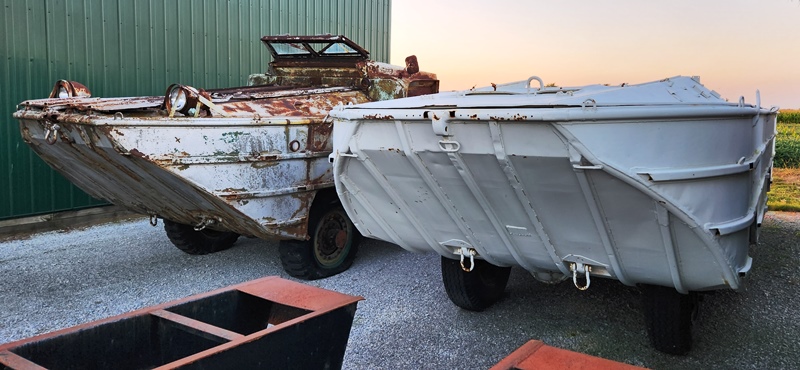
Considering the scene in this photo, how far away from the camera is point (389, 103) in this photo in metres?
3.36

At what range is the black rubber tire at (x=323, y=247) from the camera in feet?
16.6

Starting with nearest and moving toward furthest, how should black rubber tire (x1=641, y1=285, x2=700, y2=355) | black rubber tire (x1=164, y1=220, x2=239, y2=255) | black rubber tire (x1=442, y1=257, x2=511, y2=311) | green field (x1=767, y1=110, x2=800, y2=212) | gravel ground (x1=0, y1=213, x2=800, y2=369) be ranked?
black rubber tire (x1=641, y1=285, x2=700, y2=355)
gravel ground (x1=0, y1=213, x2=800, y2=369)
black rubber tire (x1=442, y1=257, x2=511, y2=311)
black rubber tire (x1=164, y1=220, x2=239, y2=255)
green field (x1=767, y1=110, x2=800, y2=212)

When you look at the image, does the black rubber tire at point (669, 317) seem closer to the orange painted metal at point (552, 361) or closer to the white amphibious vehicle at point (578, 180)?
the white amphibious vehicle at point (578, 180)

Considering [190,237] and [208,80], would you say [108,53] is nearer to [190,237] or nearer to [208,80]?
[208,80]

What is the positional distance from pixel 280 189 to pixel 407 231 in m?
1.38

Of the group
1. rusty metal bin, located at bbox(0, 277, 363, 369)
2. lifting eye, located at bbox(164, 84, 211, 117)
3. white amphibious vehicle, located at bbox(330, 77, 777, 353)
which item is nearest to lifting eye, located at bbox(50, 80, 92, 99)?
lifting eye, located at bbox(164, 84, 211, 117)

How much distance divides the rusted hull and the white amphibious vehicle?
3.67 feet

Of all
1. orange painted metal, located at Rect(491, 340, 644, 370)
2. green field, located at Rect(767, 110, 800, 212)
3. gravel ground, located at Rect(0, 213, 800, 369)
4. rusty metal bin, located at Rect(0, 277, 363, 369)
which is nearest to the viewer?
orange painted metal, located at Rect(491, 340, 644, 370)

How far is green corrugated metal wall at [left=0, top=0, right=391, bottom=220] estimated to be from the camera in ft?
22.0

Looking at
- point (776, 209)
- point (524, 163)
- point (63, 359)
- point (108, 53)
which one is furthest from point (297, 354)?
point (776, 209)

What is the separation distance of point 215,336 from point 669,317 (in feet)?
7.72

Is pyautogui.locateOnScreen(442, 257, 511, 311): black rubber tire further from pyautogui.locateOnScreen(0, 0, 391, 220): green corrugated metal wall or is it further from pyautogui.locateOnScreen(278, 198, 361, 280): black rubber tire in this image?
pyautogui.locateOnScreen(0, 0, 391, 220): green corrugated metal wall

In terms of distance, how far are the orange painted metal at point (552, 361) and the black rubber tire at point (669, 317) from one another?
1.43 m

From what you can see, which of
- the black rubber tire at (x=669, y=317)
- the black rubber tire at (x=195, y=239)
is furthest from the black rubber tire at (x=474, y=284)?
the black rubber tire at (x=195, y=239)
